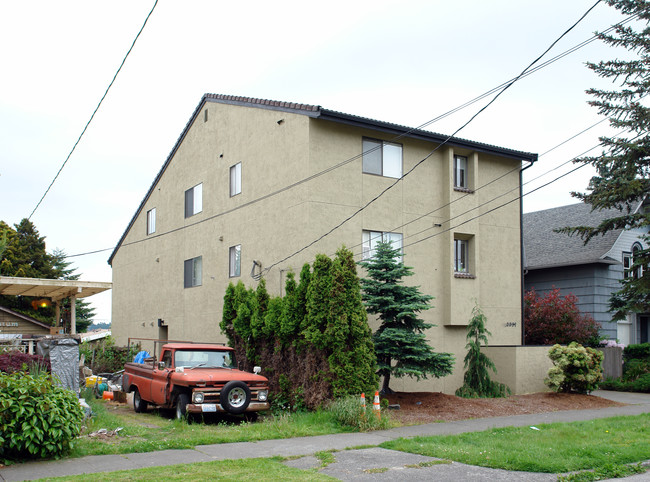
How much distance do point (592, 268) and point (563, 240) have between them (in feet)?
8.90

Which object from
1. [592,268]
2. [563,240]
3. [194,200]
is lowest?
[592,268]

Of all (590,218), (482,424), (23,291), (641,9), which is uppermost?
(641,9)

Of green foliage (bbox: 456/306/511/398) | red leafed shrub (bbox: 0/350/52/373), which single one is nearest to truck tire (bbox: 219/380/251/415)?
red leafed shrub (bbox: 0/350/52/373)

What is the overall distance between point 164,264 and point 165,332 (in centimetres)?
281

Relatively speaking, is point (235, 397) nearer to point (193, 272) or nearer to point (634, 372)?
point (193, 272)

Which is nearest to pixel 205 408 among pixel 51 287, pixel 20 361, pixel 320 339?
pixel 320 339

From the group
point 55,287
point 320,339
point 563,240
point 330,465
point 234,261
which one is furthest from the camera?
point 563,240

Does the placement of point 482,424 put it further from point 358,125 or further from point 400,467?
point 358,125

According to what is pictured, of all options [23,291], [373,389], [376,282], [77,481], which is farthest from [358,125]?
[23,291]

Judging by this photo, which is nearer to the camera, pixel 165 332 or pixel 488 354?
pixel 488 354

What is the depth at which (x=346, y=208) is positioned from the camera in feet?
57.7

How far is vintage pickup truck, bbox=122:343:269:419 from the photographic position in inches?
507

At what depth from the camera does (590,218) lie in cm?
2694

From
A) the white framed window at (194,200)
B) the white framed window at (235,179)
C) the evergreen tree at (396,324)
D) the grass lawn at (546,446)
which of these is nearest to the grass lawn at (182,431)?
the grass lawn at (546,446)
